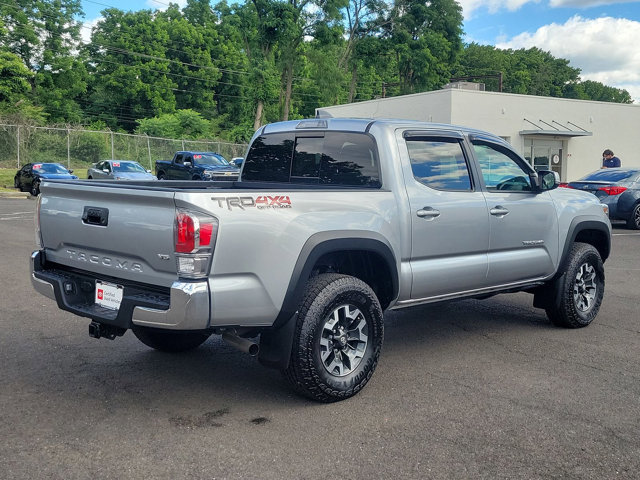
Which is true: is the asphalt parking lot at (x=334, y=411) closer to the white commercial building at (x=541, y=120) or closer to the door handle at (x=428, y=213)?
the door handle at (x=428, y=213)

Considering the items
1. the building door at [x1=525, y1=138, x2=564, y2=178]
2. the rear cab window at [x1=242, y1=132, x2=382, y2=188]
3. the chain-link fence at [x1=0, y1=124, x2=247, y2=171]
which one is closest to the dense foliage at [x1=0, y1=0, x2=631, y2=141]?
the chain-link fence at [x1=0, y1=124, x2=247, y2=171]

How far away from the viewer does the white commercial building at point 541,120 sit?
31312 millimetres

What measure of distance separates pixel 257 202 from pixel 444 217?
177 centimetres

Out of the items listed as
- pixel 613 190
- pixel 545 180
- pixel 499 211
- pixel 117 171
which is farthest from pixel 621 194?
pixel 117 171

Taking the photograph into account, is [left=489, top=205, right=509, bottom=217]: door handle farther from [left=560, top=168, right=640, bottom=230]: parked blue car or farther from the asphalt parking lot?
[left=560, top=168, right=640, bottom=230]: parked blue car

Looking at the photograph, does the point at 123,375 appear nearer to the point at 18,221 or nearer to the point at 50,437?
the point at 50,437

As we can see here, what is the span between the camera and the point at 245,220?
12.8 ft

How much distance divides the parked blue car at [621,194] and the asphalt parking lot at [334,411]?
9.94m

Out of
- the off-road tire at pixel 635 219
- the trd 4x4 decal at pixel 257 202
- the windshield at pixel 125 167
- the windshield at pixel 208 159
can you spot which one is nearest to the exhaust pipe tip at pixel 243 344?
the trd 4x4 decal at pixel 257 202

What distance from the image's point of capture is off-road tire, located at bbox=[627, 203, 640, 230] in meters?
15.5

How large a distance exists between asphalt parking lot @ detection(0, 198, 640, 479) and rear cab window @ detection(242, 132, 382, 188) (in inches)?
60.4

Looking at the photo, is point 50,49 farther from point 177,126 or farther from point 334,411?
point 334,411

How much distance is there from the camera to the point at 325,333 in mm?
4414

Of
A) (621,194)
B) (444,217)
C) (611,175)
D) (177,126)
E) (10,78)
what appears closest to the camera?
(444,217)
